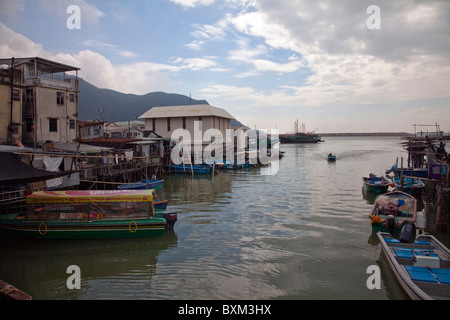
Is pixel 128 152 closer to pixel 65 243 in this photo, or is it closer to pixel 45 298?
pixel 65 243

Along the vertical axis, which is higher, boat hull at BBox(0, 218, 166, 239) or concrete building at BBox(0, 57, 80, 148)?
concrete building at BBox(0, 57, 80, 148)

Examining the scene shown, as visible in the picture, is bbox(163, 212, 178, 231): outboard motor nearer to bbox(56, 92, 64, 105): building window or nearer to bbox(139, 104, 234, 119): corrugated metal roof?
bbox(56, 92, 64, 105): building window

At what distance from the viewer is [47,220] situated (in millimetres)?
14273

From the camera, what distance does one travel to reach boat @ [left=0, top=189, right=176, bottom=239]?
14.2 m

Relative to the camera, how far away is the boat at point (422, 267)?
8727 mm

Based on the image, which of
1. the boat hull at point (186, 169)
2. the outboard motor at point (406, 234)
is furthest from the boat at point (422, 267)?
the boat hull at point (186, 169)

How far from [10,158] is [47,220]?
3.35m

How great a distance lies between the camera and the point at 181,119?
1988 inches

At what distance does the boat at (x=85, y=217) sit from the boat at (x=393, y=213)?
37.3 ft

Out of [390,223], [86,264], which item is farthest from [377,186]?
[86,264]

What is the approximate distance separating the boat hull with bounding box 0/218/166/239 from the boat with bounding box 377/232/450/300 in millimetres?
10134

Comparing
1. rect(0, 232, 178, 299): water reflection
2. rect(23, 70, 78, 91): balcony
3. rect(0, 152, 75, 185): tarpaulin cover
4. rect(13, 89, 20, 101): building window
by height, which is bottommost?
rect(0, 232, 178, 299): water reflection

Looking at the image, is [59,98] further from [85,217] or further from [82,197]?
[85,217]

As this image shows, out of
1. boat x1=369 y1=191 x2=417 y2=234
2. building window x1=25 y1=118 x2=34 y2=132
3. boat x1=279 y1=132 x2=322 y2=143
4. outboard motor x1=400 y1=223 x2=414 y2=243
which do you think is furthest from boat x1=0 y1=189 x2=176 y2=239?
boat x1=279 y1=132 x2=322 y2=143
